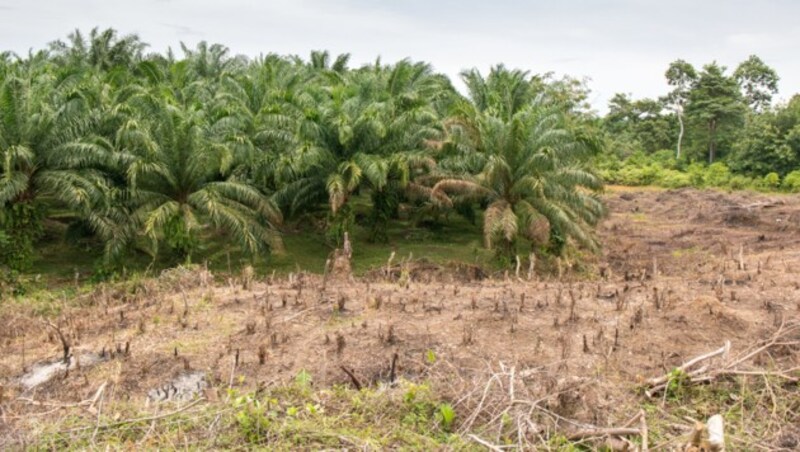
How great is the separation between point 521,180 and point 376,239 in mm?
5878

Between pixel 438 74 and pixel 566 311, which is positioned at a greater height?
pixel 438 74

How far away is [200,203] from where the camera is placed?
1700 centimetres

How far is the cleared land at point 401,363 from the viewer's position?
21.0 feet

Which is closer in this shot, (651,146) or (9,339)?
(9,339)

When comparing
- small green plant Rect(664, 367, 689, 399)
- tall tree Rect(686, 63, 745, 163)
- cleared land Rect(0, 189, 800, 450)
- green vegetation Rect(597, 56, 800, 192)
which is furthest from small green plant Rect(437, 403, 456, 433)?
tall tree Rect(686, 63, 745, 163)

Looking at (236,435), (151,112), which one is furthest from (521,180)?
(236,435)

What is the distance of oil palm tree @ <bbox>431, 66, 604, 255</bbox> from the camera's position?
1728cm

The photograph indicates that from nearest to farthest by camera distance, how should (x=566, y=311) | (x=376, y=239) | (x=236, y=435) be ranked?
(x=236, y=435)
(x=566, y=311)
(x=376, y=239)

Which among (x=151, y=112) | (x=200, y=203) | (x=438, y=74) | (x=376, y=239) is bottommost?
(x=376, y=239)

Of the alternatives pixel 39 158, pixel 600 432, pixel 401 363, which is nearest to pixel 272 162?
pixel 39 158

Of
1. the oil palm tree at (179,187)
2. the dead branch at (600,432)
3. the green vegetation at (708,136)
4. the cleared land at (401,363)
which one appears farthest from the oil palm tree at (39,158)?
the green vegetation at (708,136)

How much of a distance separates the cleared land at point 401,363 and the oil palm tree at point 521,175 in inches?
184

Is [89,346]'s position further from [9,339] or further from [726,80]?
[726,80]

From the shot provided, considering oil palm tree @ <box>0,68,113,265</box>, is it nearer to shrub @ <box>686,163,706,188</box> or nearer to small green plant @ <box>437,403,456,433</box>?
small green plant @ <box>437,403,456,433</box>
